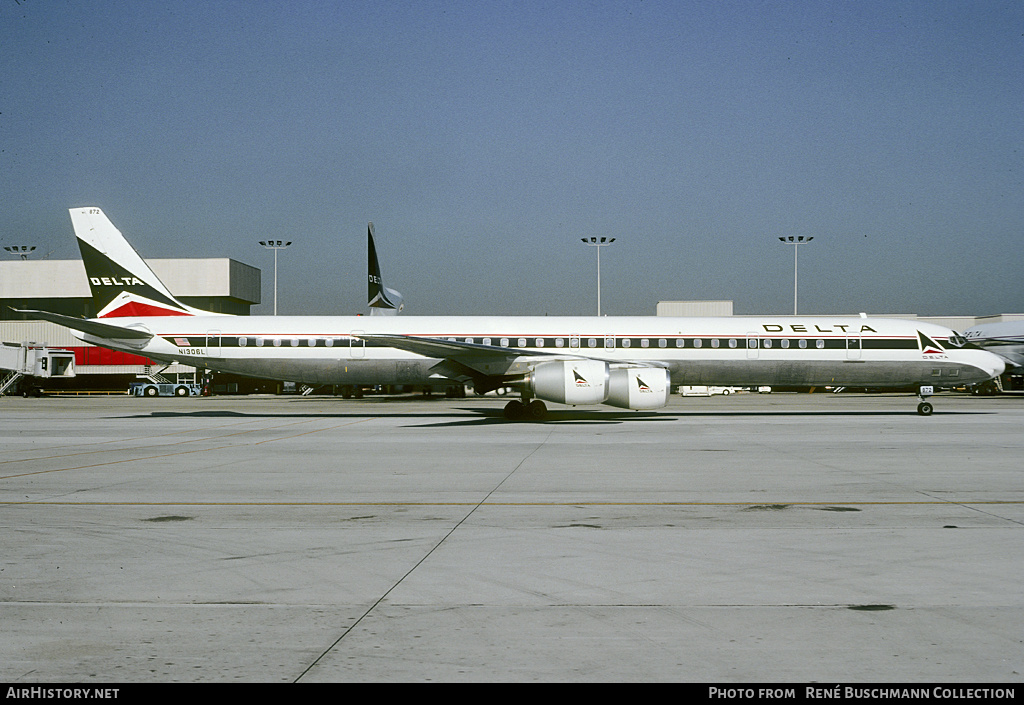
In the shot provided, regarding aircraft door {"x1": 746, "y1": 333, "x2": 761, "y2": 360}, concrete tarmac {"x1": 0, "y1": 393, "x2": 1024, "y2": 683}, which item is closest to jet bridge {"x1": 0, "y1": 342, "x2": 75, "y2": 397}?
concrete tarmac {"x1": 0, "y1": 393, "x2": 1024, "y2": 683}

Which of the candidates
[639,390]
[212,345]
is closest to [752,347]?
[639,390]

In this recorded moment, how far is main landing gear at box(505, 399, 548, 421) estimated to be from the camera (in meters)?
27.8

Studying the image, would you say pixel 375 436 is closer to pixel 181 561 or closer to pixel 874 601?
pixel 181 561

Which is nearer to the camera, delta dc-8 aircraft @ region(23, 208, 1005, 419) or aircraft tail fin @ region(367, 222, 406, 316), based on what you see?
delta dc-8 aircraft @ region(23, 208, 1005, 419)

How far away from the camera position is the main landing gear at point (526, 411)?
91.2 feet

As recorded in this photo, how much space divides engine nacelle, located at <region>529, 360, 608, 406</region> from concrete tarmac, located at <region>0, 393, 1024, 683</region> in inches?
351

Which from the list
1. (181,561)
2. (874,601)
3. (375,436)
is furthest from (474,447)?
(874,601)

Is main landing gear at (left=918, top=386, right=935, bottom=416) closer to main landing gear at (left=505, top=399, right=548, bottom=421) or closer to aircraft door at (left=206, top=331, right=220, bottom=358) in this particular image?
main landing gear at (left=505, top=399, right=548, bottom=421)

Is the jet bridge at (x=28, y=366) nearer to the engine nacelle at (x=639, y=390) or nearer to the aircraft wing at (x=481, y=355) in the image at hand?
the aircraft wing at (x=481, y=355)

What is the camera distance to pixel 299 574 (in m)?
6.84

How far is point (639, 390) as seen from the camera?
2491cm

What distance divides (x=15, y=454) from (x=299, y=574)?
13613mm

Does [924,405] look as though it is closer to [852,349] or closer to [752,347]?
[852,349]

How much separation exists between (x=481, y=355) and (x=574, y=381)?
3.50 m
